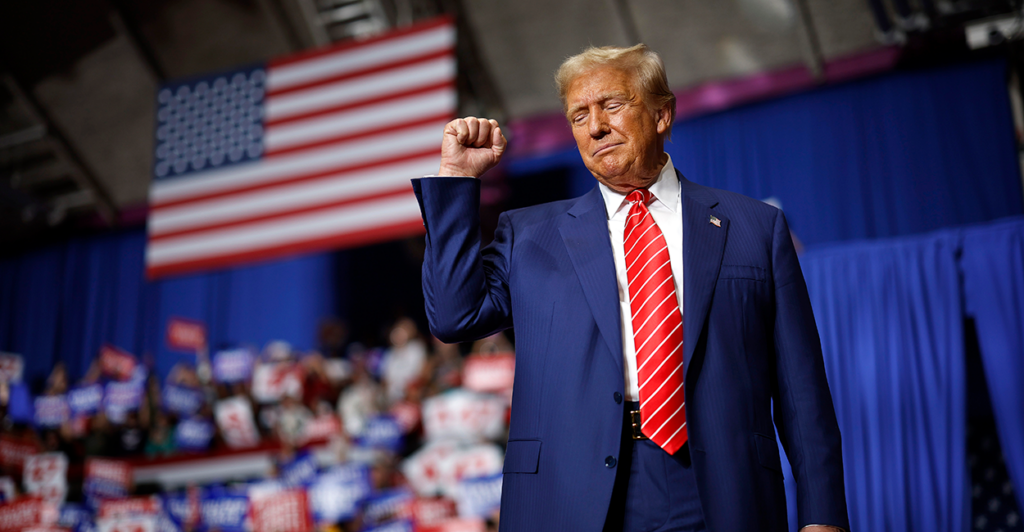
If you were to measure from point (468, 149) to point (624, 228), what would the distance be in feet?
0.90

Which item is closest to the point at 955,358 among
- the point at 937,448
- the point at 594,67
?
the point at 937,448

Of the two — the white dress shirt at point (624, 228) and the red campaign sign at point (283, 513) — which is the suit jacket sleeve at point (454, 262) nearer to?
the white dress shirt at point (624, 228)

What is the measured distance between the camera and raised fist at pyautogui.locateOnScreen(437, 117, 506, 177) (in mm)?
1248

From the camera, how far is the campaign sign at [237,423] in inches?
263

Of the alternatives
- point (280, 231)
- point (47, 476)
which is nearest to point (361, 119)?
point (280, 231)

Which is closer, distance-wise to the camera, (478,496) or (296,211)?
(478,496)

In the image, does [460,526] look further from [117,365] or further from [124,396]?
[117,365]

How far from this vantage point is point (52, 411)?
7.72 m

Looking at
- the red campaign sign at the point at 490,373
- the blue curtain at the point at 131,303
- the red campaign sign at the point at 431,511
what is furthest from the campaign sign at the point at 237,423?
the red campaign sign at the point at 431,511

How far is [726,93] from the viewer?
21.7ft

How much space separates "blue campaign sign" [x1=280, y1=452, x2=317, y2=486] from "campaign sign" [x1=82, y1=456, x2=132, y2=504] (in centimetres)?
154

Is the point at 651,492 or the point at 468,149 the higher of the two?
the point at 468,149

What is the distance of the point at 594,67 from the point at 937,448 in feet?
13.3

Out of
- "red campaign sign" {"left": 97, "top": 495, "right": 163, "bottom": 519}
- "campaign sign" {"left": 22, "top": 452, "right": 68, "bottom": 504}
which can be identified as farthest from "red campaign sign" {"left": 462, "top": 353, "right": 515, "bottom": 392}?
"campaign sign" {"left": 22, "top": 452, "right": 68, "bottom": 504}
